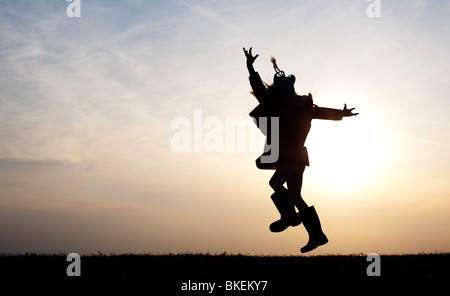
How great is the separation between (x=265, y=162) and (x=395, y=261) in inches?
112

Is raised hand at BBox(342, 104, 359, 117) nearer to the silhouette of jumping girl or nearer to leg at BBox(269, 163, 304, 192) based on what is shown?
the silhouette of jumping girl

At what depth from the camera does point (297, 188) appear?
9359 mm

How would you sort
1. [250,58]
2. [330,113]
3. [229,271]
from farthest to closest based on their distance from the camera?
[330,113] → [250,58] → [229,271]

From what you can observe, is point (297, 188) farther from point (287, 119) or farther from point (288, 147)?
point (287, 119)

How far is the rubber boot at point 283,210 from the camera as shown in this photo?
29.5 feet

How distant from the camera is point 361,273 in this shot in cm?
757

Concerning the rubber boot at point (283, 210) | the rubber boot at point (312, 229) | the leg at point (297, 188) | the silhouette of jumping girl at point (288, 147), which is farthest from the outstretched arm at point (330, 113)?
the rubber boot at point (312, 229)

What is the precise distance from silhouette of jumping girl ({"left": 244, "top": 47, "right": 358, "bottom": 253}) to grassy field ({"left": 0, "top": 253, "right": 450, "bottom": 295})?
0.67 metres

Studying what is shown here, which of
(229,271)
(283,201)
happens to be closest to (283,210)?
(283,201)

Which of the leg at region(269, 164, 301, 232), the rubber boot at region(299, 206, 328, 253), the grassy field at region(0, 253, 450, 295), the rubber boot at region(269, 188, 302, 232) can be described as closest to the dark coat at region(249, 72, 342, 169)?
the leg at region(269, 164, 301, 232)

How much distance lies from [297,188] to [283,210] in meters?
0.58

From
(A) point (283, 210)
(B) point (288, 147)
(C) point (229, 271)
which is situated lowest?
(C) point (229, 271)
